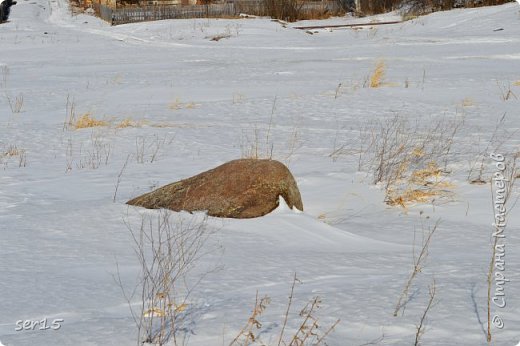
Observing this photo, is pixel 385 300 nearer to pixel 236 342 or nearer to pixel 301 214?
pixel 236 342

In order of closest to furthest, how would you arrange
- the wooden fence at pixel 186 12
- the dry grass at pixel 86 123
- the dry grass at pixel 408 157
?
1. the dry grass at pixel 408 157
2. the dry grass at pixel 86 123
3. the wooden fence at pixel 186 12

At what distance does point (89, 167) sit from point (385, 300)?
4.30 m

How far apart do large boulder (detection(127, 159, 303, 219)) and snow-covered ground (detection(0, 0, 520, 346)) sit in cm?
13

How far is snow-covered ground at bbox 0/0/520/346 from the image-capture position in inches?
109

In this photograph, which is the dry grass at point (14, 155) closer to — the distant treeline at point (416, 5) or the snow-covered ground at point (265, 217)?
the snow-covered ground at point (265, 217)

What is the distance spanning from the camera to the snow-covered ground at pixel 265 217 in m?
2.78

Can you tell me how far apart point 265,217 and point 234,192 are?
12.1 inches

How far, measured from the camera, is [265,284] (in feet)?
10.4

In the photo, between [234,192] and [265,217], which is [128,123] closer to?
[234,192]

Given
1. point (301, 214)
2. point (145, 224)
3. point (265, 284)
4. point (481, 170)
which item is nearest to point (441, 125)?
point (481, 170)

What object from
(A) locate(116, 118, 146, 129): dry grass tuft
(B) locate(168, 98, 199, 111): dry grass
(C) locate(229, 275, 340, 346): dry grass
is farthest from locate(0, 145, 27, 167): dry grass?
(C) locate(229, 275, 340, 346): dry grass

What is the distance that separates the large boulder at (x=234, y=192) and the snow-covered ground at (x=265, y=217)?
5.1 inches

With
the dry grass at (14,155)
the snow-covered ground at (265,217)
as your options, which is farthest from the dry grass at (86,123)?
the dry grass at (14,155)

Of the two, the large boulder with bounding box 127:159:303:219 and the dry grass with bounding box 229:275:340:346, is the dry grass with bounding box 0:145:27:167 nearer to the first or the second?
the large boulder with bounding box 127:159:303:219
